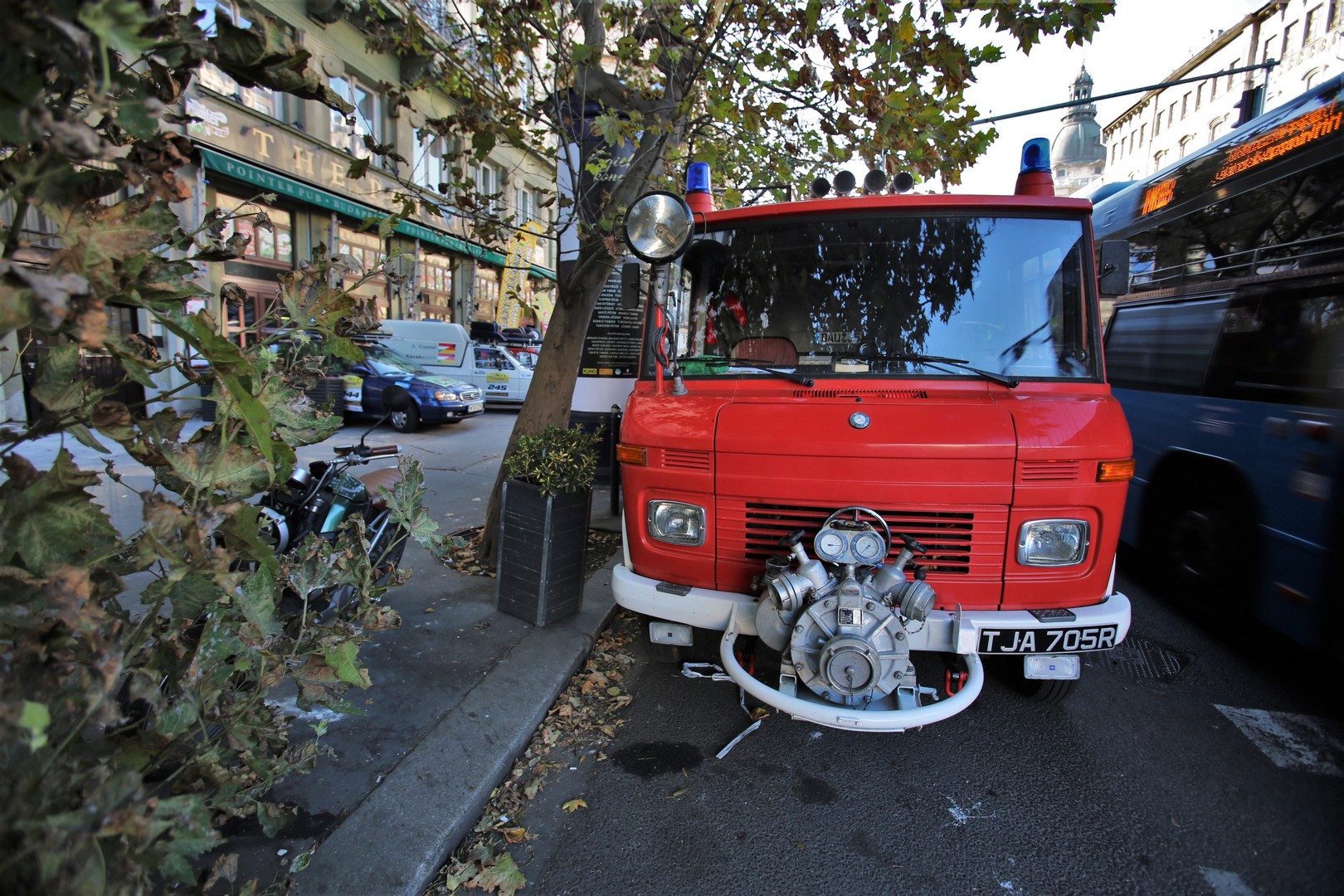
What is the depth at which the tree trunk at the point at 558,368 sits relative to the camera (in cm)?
540

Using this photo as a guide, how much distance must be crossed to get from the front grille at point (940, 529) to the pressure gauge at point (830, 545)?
172 mm

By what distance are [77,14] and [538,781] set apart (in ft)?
9.70

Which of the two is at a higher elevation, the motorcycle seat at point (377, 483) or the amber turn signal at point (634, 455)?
the amber turn signal at point (634, 455)

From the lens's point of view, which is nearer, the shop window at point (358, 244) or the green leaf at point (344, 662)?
the green leaf at point (344, 662)

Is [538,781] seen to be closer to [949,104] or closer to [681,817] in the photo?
[681,817]

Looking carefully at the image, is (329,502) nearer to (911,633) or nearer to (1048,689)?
(911,633)

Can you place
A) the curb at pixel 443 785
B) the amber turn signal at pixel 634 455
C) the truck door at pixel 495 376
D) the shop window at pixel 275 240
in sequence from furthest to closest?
1. the truck door at pixel 495 376
2. the shop window at pixel 275 240
3. the amber turn signal at pixel 634 455
4. the curb at pixel 443 785

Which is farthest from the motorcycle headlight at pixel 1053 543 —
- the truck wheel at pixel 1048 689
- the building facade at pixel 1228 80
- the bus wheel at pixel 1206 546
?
the building facade at pixel 1228 80

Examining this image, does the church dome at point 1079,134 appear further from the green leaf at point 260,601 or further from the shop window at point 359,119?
the green leaf at point 260,601

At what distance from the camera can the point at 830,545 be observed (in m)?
2.73

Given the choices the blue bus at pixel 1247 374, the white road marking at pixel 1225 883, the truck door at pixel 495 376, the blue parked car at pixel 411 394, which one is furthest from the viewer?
the truck door at pixel 495 376

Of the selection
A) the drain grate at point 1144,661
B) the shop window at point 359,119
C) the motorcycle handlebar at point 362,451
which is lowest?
the drain grate at point 1144,661

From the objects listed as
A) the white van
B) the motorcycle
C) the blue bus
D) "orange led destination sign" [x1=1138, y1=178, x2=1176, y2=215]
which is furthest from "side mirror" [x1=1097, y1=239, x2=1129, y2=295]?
the white van

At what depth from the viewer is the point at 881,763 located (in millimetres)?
3238
